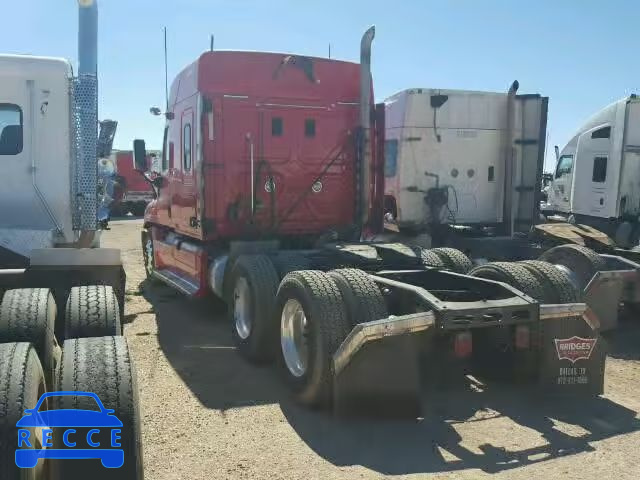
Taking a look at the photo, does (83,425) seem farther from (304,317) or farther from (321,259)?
(321,259)

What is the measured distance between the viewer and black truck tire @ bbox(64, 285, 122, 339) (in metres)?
3.88

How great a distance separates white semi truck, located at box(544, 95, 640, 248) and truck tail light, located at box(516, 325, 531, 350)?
22.5 feet

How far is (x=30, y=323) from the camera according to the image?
3541mm

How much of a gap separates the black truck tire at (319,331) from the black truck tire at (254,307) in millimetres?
843

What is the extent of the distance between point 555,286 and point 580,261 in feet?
7.55

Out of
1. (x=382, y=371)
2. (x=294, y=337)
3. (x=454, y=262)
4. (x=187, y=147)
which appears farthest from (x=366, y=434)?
(x=187, y=147)

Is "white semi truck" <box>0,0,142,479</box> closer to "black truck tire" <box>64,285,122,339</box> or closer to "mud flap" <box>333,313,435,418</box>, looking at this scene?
"black truck tire" <box>64,285,122,339</box>

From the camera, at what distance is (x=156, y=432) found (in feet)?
14.5

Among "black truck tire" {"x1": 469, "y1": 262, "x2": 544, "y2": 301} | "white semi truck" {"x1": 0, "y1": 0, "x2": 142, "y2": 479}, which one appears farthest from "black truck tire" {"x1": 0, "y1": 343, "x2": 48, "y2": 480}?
"black truck tire" {"x1": 469, "y1": 262, "x2": 544, "y2": 301}

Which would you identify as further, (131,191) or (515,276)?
(131,191)

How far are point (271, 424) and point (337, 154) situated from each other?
4.21 m

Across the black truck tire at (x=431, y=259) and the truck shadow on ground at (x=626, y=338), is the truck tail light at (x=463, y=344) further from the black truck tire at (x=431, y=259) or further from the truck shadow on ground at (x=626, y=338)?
the truck shadow on ground at (x=626, y=338)

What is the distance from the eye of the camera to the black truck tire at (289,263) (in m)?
6.30

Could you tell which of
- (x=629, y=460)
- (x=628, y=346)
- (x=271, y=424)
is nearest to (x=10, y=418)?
(x=271, y=424)
